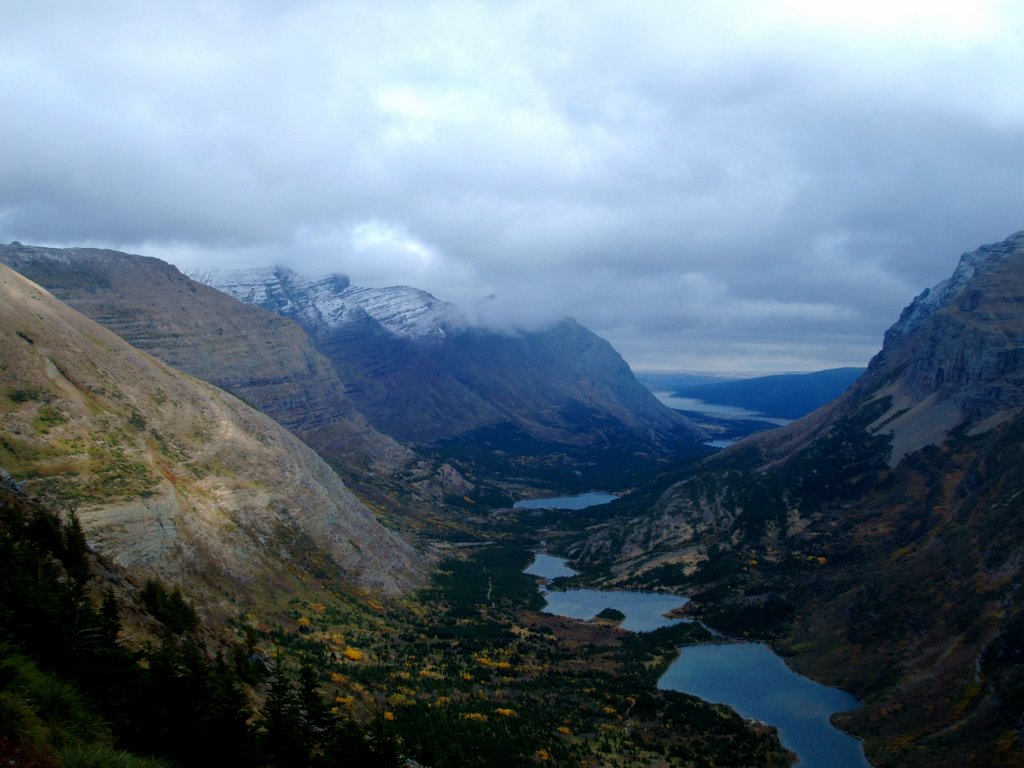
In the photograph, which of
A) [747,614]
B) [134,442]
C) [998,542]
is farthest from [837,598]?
[134,442]

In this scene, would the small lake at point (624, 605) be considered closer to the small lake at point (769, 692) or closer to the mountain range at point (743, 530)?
the small lake at point (769, 692)

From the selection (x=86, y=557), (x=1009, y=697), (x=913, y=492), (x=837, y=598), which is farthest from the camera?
(x=913, y=492)

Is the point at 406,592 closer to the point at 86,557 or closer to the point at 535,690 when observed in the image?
the point at 535,690

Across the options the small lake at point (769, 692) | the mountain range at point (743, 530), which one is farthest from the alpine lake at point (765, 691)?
the mountain range at point (743, 530)

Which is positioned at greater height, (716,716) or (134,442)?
(134,442)

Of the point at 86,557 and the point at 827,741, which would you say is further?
the point at 827,741

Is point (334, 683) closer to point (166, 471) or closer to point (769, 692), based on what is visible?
point (166, 471)
